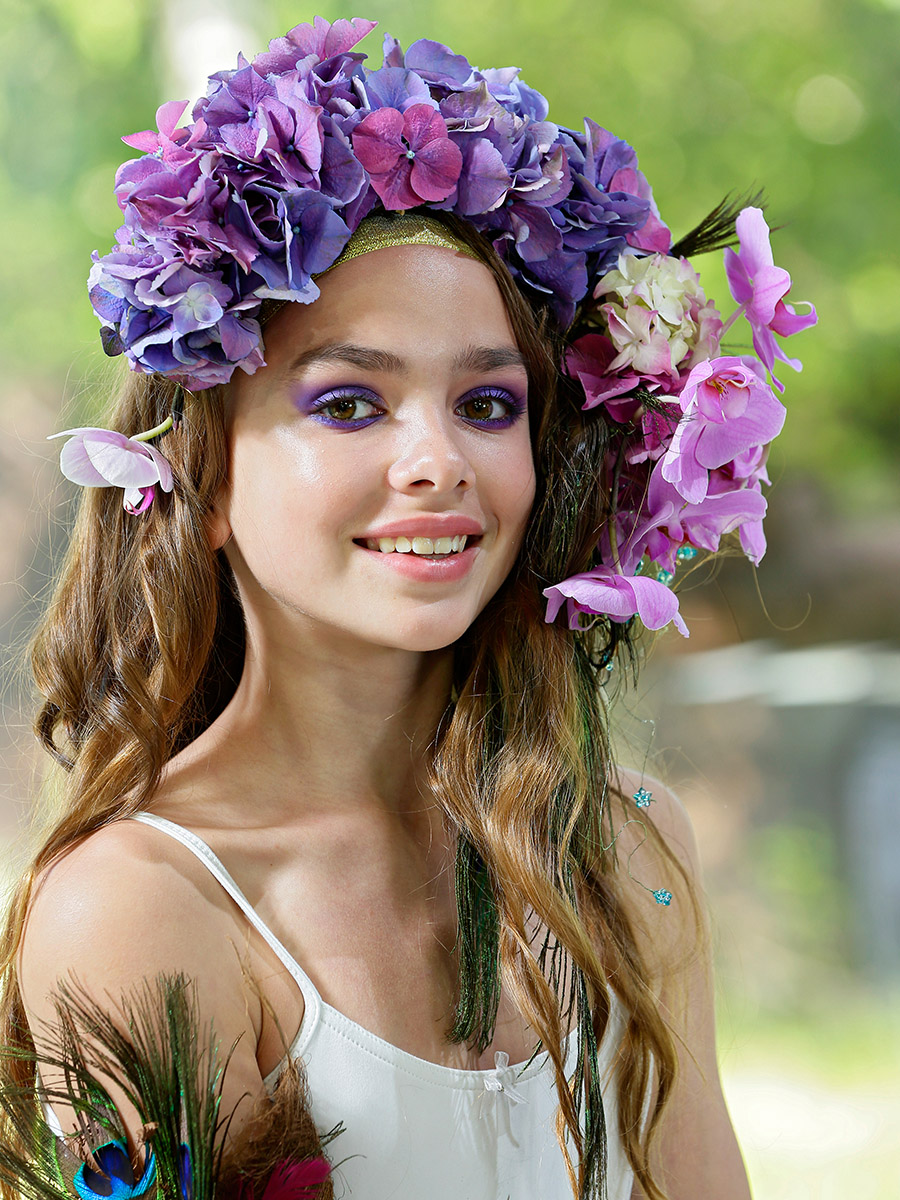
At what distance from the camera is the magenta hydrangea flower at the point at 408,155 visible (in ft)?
3.55

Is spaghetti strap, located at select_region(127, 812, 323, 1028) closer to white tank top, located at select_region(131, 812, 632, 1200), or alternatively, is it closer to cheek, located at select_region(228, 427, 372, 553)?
white tank top, located at select_region(131, 812, 632, 1200)

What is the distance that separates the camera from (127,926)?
3.28ft

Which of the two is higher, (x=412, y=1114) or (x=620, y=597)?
(x=620, y=597)

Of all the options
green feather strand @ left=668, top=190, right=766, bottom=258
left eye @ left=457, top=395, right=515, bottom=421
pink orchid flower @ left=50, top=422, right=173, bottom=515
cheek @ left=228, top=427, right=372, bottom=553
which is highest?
green feather strand @ left=668, top=190, right=766, bottom=258

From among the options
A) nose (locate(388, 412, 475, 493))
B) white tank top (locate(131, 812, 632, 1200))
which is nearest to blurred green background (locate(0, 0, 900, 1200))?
white tank top (locate(131, 812, 632, 1200))

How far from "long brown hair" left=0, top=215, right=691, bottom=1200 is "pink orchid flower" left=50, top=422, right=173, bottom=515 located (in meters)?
0.02

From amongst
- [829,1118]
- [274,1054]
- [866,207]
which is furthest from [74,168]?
[829,1118]

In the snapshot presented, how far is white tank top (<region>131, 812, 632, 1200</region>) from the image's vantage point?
106 cm

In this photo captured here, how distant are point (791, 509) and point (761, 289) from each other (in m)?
2.67

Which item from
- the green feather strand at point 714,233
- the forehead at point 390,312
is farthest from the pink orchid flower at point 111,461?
the green feather strand at point 714,233

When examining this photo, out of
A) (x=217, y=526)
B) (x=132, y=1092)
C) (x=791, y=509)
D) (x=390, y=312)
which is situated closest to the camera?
(x=132, y=1092)

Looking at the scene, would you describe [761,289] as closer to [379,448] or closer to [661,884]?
[379,448]

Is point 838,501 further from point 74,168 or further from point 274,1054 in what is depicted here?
point 274,1054

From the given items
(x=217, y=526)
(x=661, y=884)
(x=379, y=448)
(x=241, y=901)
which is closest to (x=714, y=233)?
(x=379, y=448)
